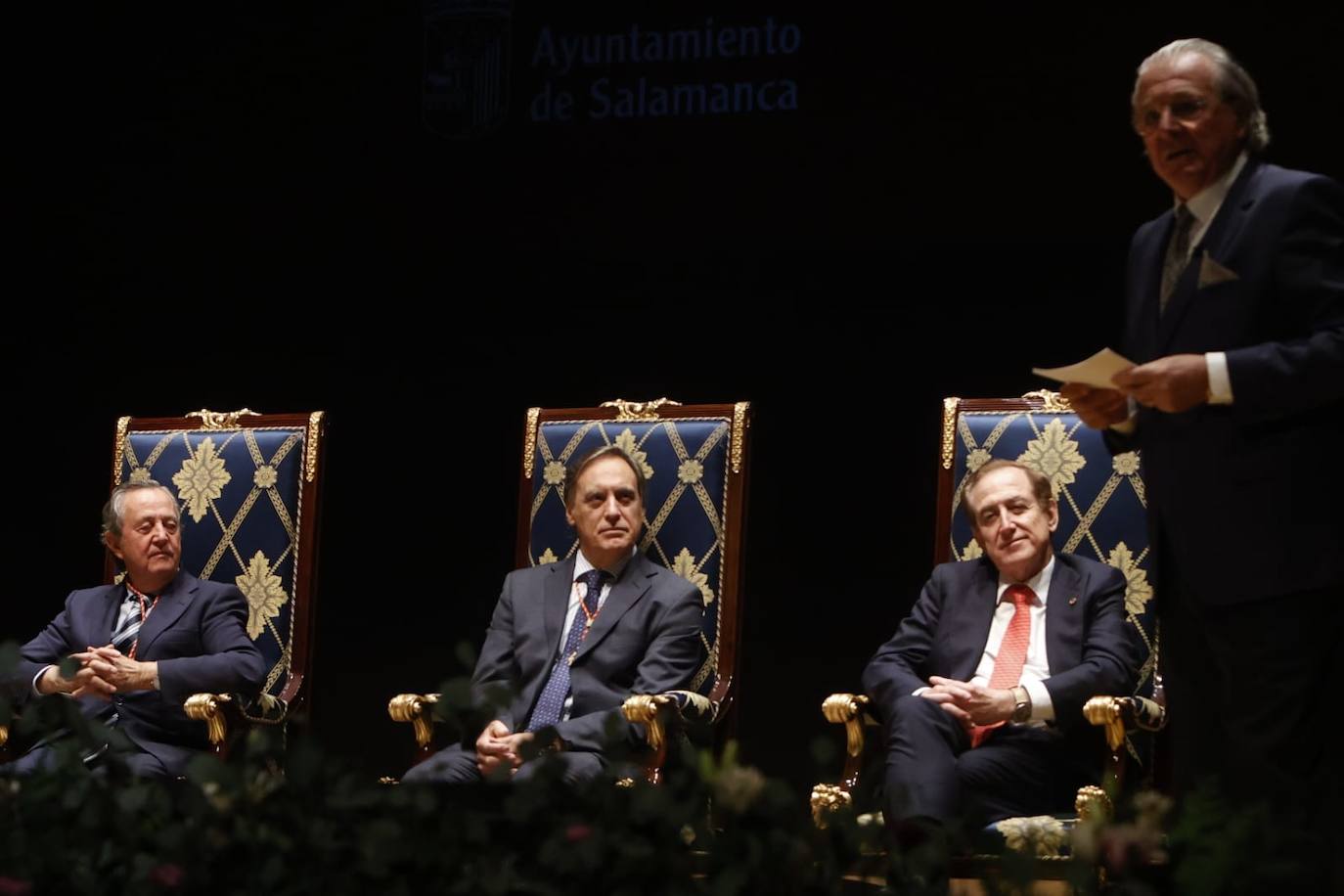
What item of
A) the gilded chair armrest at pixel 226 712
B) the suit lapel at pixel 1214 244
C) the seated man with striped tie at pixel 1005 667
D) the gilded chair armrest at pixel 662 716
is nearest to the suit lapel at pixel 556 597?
the gilded chair armrest at pixel 662 716

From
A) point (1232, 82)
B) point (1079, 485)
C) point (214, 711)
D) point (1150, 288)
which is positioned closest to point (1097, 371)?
point (1150, 288)

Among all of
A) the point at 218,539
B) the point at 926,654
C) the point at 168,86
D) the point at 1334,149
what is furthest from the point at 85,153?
Result: the point at 1334,149

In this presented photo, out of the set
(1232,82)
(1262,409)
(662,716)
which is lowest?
(662,716)

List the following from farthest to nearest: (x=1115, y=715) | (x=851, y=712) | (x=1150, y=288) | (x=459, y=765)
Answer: (x=459, y=765), (x=851, y=712), (x=1115, y=715), (x=1150, y=288)

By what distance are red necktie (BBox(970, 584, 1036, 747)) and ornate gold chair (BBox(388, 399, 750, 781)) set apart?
0.52 m

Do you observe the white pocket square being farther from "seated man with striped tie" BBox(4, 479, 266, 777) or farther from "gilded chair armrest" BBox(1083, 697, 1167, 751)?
"seated man with striped tie" BBox(4, 479, 266, 777)

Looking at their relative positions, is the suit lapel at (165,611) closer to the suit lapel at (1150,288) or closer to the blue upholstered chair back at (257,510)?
the blue upholstered chair back at (257,510)

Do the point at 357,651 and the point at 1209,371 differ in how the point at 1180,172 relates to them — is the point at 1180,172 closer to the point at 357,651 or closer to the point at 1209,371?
the point at 1209,371

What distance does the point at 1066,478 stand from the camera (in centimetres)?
314

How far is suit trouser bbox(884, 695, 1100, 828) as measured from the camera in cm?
262

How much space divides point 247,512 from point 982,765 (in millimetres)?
1663

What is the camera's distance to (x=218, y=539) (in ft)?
11.7

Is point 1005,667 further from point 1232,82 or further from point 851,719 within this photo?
point 1232,82

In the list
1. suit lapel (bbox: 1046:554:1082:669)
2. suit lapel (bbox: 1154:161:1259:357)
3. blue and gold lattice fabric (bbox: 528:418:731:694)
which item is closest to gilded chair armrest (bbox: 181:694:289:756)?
blue and gold lattice fabric (bbox: 528:418:731:694)
